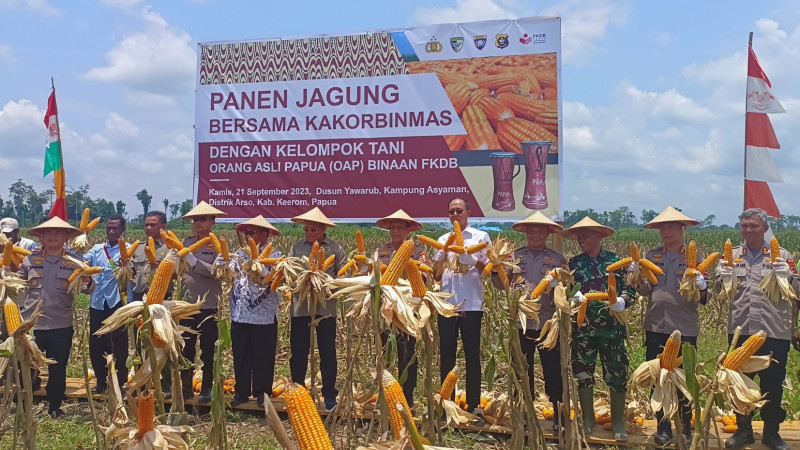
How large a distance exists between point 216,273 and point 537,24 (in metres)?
4.61

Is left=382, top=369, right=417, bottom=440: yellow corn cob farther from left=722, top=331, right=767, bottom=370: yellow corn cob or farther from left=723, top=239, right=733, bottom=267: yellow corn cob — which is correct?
left=723, top=239, right=733, bottom=267: yellow corn cob

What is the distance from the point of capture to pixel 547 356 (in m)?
5.11

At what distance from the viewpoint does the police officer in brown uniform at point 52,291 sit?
5617 mm

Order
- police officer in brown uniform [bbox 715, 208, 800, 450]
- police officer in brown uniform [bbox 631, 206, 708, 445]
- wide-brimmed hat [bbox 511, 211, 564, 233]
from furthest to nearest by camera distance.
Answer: wide-brimmed hat [bbox 511, 211, 564, 233]
police officer in brown uniform [bbox 631, 206, 708, 445]
police officer in brown uniform [bbox 715, 208, 800, 450]

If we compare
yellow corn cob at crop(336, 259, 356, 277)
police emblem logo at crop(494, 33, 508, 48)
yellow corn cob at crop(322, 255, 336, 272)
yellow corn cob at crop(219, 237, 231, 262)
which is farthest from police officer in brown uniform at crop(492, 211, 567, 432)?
police emblem logo at crop(494, 33, 508, 48)

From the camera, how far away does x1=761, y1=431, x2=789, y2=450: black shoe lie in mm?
4750

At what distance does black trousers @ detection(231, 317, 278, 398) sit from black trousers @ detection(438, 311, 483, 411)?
1.71 m

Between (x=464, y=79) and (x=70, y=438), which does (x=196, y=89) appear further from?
(x=70, y=438)

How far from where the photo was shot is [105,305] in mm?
6109

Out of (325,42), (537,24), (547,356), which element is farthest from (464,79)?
(547,356)

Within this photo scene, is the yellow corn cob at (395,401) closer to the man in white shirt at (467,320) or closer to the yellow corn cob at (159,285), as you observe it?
the yellow corn cob at (159,285)

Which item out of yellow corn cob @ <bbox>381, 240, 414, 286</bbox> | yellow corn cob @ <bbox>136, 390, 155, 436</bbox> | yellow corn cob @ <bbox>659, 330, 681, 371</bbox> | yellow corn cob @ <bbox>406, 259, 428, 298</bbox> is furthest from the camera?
yellow corn cob @ <bbox>406, 259, 428, 298</bbox>

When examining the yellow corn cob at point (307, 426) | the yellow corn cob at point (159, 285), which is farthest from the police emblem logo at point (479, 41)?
the yellow corn cob at point (307, 426)

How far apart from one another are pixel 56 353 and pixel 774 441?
6.54m
